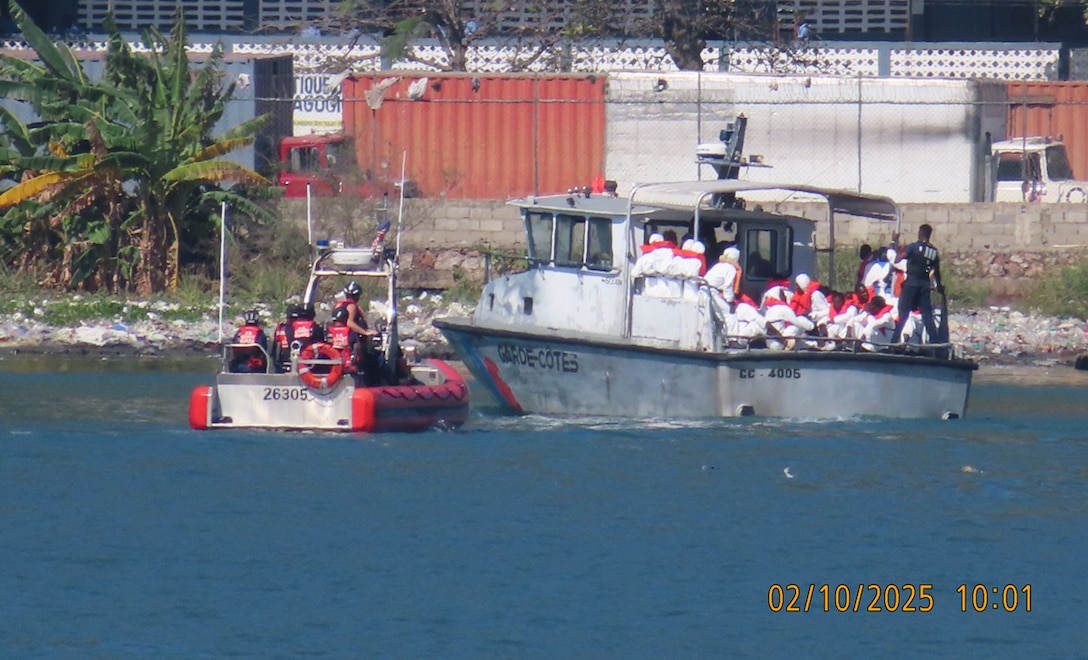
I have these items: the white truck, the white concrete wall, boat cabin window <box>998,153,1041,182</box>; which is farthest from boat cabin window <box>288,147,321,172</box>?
boat cabin window <box>998,153,1041,182</box>

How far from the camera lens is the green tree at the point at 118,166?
23.3 metres

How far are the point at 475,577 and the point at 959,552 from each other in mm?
3331

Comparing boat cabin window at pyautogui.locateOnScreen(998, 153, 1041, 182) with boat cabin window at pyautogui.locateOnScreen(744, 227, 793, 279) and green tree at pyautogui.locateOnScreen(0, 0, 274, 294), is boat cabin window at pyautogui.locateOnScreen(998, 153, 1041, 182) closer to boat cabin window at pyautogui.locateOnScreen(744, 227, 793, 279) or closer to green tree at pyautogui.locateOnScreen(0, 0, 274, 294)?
boat cabin window at pyautogui.locateOnScreen(744, 227, 793, 279)

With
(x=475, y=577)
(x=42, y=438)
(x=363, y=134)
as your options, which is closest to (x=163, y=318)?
(x=363, y=134)

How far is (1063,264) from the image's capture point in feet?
79.4

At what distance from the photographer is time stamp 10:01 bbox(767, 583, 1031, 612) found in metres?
10.9

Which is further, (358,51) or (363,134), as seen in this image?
(358,51)

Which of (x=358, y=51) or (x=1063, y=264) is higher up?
(x=358, y=51)

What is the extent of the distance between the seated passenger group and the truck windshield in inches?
397

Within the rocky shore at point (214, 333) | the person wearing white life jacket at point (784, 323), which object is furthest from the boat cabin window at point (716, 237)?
the rocky shore at point (214, 333)

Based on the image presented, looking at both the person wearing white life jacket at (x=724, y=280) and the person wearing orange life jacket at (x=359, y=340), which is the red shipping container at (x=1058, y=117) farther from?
the person wearing orange life jacket at (x=359, y=340)

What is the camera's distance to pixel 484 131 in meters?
26.4

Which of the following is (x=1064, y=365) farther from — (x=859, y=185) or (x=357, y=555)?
(x=357, y=555)

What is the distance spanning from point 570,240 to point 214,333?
275 inches
